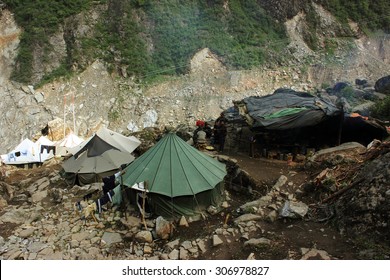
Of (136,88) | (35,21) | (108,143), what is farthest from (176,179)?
(35,21)

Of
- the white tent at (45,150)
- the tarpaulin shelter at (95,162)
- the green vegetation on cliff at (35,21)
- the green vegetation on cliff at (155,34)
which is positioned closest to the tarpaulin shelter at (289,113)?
the tarpaulin shelter at (95,162)

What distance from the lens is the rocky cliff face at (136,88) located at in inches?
1326

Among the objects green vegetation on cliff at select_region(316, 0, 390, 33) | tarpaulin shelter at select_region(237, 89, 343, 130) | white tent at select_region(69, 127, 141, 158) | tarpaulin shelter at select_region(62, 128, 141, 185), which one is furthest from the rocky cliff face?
tarpaulin shelter at select_region(237, 89, 343, 130)

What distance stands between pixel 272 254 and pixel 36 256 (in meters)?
7.84

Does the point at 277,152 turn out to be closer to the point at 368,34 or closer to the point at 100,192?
the point at 100,192

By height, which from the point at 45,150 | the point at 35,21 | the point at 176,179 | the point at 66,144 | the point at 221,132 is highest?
the point at 35,21

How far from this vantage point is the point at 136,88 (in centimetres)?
3584

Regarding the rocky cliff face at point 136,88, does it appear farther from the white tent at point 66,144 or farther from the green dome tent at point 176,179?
the green dome tent at point 176,179

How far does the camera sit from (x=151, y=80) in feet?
119

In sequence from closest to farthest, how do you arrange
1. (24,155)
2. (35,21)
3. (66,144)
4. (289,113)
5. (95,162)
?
(289,113)
(95,162)
(24,155)
(66,144)
(35,21)

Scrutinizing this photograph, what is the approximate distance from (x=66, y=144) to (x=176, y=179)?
1743cm

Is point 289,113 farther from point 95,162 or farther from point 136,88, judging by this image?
point 136,88

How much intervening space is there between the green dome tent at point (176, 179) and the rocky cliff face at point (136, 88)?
57.3ft

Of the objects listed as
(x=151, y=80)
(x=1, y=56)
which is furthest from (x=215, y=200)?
(x=1, y=56)
